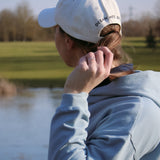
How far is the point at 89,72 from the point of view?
1.01 meters

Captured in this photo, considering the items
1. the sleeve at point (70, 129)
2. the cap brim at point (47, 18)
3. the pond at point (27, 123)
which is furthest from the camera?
the pond at point (27, 123)

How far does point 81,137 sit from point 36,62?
31.6 metres

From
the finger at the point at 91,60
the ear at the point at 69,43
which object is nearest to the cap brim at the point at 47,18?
the ear at the point at 69,43

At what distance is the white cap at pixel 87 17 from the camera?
3.69 feet

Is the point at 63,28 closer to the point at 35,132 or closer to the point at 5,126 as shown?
the point at 35,132

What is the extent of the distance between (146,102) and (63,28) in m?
0.33

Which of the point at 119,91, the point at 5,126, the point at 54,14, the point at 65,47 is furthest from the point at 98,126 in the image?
the point at 5,126

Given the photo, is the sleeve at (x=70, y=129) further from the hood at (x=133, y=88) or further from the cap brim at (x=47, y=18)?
the cap brim at (x=47, y=18)

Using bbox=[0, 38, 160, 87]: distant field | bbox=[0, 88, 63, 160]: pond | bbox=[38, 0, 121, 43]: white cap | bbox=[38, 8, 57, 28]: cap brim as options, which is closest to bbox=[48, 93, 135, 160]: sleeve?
bbox=[38, 0, 121, 43]: white cap

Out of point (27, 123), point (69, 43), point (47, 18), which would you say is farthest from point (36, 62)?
point (69, 43)

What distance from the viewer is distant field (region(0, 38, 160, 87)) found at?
23.7 metres

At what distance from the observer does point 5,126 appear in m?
16.4

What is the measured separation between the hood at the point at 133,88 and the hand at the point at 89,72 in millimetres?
66

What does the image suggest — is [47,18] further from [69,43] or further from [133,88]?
[133,88]
